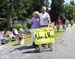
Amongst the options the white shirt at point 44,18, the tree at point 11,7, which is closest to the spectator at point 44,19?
the white shirt at point 44,18

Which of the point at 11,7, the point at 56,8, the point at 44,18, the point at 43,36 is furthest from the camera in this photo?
the point at 56,8

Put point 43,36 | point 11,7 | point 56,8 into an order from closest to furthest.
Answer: point 43,36, point 11,7, point 56,8

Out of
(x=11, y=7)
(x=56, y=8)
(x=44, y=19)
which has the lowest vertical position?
(x=44, y=19)

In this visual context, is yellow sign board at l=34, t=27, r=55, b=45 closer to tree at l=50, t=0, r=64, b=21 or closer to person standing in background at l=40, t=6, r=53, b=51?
person standing in background at l=40, t=6, r=53, b=51

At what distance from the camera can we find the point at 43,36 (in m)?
14.9

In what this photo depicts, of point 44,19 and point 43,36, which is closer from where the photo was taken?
point 43,36

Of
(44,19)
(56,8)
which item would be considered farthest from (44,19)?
(56,8)

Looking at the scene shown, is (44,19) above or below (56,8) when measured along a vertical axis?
below

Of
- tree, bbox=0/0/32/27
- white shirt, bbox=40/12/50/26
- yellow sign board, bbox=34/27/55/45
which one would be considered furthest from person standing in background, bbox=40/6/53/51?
tree, bbox=0/0/32/27

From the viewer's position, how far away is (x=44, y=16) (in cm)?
1524

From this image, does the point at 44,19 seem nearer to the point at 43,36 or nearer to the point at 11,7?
the point at 43,36

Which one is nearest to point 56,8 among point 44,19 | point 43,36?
point 44,19

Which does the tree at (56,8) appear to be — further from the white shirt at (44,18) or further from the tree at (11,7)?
the white shirt at (44,18)

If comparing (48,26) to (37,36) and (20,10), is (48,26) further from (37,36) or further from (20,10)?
(20,10)
